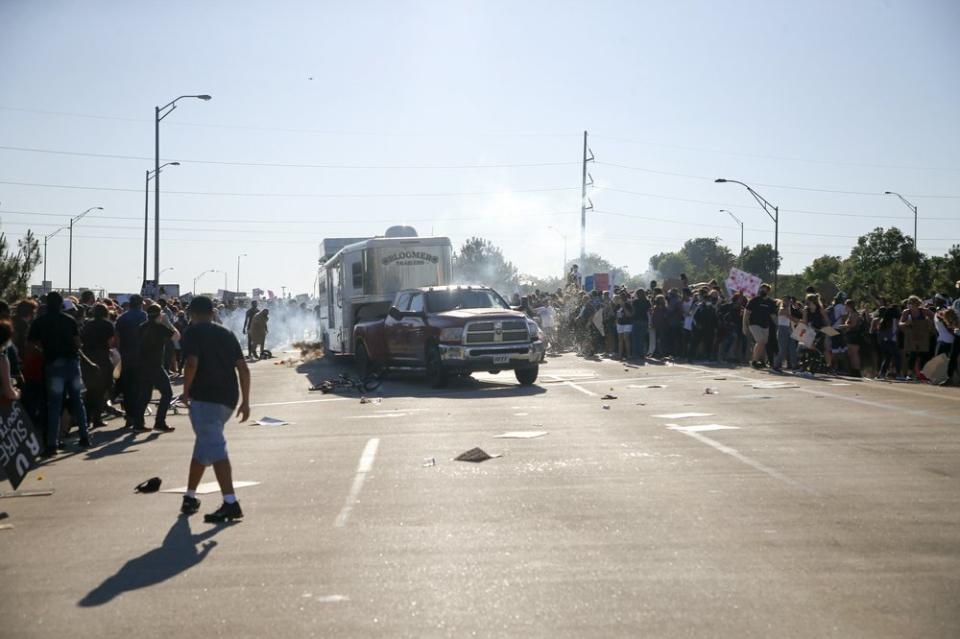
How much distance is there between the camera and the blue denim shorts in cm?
916

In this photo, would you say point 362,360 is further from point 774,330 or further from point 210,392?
point 210,392

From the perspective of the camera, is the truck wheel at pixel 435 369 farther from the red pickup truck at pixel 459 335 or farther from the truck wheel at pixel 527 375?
the truck wheel at pixel 527 375

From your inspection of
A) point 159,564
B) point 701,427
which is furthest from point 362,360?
point 159,564

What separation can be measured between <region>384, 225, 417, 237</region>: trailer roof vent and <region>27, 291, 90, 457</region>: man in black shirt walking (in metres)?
18.7

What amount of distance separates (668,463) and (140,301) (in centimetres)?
930

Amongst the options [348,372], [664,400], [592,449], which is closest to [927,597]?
[592,449]

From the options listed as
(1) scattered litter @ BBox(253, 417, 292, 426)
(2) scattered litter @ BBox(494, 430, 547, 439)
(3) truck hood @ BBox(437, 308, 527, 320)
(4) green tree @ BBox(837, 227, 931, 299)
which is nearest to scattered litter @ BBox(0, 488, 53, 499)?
(2) scattered litter @ BBox(494, 430, 547, 439)

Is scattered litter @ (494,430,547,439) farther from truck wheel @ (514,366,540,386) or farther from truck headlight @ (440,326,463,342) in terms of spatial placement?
truck wheel @ (514,366,540,386)

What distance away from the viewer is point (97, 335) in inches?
642

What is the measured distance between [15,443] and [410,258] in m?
19.0

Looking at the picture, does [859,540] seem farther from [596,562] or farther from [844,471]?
[844,471]

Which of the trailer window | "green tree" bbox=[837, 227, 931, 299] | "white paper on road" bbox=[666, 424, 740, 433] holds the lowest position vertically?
"white paper on road" bbox=[666, 424, 740, 433]

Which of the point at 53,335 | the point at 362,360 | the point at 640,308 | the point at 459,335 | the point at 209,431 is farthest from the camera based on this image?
the point at 640,308

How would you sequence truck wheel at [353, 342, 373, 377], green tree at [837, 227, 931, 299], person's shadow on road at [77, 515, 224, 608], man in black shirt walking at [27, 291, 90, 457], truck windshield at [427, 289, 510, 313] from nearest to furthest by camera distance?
person's shadow on road at [77, 515, 224, 608]
man in black shirt walking at [27, 291, 90, 457]
truck windshield at [427, 289, 510, 313]
truck wheel at [353, 342, 373, 377]
green tree at [837, 227, 931, 299]
